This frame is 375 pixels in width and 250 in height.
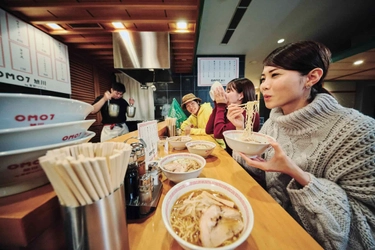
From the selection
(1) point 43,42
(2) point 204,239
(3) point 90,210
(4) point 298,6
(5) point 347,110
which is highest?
(4) point 298,6

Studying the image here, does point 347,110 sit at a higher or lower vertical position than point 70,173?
higher

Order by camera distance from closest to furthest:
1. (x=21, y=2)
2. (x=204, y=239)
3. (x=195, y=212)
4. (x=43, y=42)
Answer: (x=204, y=239), (x=195, y=212), (x=21, y=2), (x=43, y=42)

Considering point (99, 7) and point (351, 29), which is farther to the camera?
point (351, 29)

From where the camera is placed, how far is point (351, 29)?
382cm

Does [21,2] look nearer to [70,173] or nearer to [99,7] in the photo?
[99,7]

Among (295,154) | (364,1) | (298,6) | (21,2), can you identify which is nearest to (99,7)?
(21,2)

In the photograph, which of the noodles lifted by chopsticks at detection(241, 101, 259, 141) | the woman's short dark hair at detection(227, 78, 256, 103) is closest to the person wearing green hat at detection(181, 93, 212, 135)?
the woman's short dark hair at detection(227, 78, 256, 103)

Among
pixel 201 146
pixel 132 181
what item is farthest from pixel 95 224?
pixel 201 146

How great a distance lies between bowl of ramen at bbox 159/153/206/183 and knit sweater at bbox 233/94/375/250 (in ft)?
1.86

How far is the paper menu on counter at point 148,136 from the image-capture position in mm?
919

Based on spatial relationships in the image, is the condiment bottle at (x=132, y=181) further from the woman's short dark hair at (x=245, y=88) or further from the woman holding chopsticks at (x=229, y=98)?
the woman's short dark hair at (x=245, y=88)

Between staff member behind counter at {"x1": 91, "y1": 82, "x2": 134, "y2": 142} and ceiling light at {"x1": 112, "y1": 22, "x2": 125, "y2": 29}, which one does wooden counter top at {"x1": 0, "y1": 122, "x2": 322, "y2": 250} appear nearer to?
ceiling light at {"x1": 112, "y1": 22, "x2": 125, "y2": 29}

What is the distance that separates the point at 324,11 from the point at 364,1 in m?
0.64

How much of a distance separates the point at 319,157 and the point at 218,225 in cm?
84
